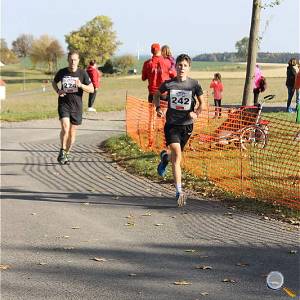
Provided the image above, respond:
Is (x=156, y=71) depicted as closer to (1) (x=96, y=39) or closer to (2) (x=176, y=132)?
(2) (x=176, y=132)

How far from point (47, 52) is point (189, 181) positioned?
12156cm

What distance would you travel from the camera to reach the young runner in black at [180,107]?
843 cm

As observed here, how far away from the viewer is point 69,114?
436 inches

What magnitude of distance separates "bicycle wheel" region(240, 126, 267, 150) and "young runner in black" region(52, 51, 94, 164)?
2.92 metres

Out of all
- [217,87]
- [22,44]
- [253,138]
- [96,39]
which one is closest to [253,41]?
[253,138]

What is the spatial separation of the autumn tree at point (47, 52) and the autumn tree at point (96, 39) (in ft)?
23.4

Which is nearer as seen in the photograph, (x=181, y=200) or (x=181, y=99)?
(x=181, y=200)

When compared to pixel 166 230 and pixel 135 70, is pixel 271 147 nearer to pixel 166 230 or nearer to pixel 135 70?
pixel 166 230

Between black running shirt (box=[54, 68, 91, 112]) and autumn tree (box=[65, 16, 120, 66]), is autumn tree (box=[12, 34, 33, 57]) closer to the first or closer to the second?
autumn tree (box=[65, 16, 120, 66])

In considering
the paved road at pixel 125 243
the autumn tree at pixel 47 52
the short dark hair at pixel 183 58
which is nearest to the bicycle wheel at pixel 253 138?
the paved road at pixel 125 243

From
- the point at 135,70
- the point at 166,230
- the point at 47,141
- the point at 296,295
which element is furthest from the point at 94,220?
the point at 135,70

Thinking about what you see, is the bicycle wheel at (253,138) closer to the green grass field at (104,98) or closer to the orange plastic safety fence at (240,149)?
the orange plastic safety fence at (240,149)

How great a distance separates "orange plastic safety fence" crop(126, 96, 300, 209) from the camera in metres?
9.06

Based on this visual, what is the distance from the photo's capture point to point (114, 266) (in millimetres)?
5648
